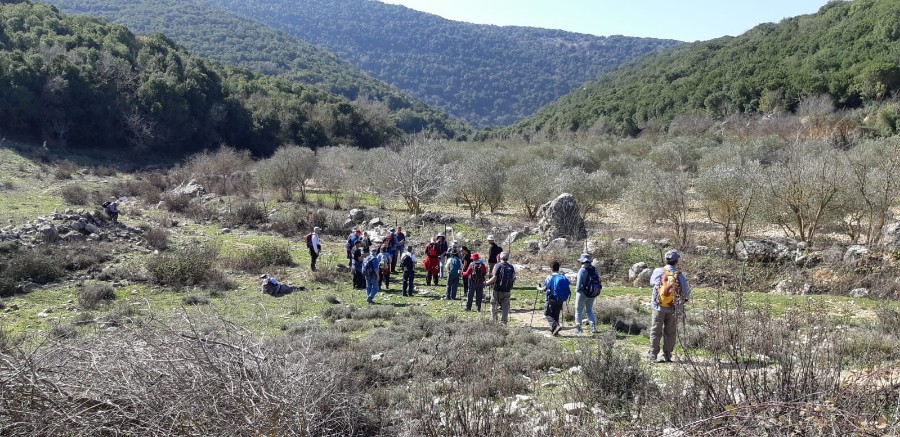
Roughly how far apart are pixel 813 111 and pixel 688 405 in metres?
45.0

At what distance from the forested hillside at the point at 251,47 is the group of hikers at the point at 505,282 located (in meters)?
78.0

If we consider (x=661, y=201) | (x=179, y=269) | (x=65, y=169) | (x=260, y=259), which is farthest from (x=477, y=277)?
(x=65, y=169)

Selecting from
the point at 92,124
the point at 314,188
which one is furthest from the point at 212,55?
the point at 314,188

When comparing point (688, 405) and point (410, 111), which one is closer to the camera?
point (688, 405)

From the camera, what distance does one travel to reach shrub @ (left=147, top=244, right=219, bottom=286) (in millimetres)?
14508

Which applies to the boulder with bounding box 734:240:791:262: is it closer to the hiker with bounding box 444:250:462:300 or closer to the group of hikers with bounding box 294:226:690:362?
the group of hikers with bounding box 294:226:690:362

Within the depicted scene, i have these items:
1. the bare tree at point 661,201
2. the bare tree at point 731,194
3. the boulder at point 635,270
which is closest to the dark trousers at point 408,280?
the boulder at point 635,270

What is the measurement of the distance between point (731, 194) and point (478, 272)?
11.5 m

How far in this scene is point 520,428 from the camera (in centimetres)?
514

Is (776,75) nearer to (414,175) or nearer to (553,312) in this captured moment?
(414,175)

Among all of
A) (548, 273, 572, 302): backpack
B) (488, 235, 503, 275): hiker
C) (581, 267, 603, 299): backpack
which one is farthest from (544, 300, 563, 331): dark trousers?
(488, 235, 503, 275): hiker

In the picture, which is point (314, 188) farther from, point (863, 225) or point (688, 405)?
point (688, 405)

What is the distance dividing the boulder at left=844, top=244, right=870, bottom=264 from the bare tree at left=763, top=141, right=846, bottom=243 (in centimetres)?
285

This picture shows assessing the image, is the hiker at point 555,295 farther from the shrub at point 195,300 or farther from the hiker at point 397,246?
the hiker at point 397,246
